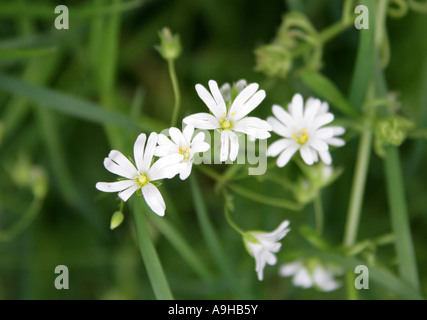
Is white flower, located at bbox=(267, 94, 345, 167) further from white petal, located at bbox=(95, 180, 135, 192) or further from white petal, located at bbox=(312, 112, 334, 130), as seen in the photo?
white petal, located at bbox=(95, 180, 135, 192)

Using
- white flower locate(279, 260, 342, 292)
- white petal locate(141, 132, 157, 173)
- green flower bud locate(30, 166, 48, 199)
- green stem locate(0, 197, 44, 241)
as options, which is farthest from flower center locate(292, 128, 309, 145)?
green stem locate(0, 197, 44, 241)

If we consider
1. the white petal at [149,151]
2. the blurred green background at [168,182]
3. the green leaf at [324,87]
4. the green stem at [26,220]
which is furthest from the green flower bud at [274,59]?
the green stem at [26,220]

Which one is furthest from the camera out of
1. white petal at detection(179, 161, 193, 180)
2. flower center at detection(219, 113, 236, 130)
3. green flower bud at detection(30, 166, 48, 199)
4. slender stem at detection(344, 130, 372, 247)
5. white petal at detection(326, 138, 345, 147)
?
green flower bud at detection(30, 166, 48, 199)

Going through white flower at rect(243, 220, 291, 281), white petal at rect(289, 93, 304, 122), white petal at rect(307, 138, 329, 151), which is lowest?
white flower at rect(243, 220, 291, 281)

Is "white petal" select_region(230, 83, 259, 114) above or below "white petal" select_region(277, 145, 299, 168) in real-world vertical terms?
above

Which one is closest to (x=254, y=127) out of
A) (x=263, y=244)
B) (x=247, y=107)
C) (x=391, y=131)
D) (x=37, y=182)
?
(x=247, y=107)
